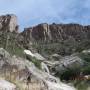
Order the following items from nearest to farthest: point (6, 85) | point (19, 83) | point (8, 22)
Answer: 1. point (6, 85)
2. point (19, 83)
3. point (8, 22)

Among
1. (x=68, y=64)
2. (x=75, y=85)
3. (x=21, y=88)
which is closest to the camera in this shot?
(x=21, y=88)

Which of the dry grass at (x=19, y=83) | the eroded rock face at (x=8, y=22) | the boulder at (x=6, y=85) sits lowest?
the boulder at (x=6, y=85)

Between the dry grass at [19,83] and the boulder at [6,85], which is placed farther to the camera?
the dry grass at [19,83]

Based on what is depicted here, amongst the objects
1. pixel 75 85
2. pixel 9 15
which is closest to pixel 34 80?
pixel 75 85

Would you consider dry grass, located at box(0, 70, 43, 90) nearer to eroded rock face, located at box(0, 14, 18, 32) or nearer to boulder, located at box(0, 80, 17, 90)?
boulder, located at box(0, 80, 17, 90)

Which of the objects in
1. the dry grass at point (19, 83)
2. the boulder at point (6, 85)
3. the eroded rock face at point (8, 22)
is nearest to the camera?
the boulder at point (6, 85)

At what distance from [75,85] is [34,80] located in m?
11.5

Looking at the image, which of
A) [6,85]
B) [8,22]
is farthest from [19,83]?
[8,22]

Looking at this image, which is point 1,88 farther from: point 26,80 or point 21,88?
point 26,80

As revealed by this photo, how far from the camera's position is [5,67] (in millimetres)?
25953

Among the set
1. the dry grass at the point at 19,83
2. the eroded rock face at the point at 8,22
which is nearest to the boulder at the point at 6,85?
the dry grass at the point at 19,83

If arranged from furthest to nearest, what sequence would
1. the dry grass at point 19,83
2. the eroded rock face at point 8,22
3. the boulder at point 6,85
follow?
the eroded rock face at point 8,22, the dry grass at point 19,83, the boulder at point 6,85

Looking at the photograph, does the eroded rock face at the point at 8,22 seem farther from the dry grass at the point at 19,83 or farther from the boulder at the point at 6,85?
the boulder at the point at 6,85

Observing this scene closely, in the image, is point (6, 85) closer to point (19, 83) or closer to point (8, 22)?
point (19, 83)
